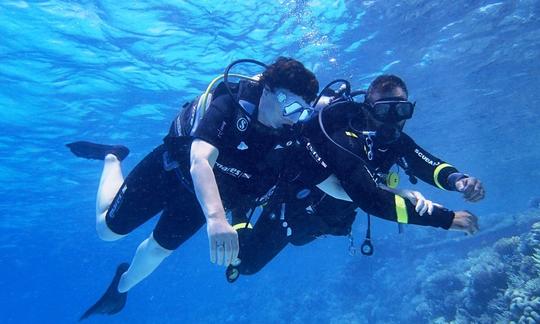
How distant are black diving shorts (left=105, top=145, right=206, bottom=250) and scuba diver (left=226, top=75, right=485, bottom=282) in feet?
3.02

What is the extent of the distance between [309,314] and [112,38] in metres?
18.9

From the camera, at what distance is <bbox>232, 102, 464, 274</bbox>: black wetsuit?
395 cm

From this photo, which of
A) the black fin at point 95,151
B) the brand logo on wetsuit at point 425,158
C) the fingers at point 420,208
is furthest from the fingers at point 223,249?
the black fin at point 95,151

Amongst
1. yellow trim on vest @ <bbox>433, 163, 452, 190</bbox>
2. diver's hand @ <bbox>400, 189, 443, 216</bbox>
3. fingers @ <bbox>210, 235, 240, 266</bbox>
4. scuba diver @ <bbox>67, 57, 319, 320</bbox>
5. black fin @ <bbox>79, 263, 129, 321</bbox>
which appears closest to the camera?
fingers @ <bbox>210, 235, 240, 266</bbox>

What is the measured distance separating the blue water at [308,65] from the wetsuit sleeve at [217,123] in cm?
820

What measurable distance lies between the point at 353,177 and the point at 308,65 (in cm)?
1469

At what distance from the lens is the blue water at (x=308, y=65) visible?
1230cm

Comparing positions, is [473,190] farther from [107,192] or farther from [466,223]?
[107,192]

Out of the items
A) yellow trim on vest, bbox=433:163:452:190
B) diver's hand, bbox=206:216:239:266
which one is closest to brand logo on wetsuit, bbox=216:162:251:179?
diver's hand, bbox=206:216:239:266

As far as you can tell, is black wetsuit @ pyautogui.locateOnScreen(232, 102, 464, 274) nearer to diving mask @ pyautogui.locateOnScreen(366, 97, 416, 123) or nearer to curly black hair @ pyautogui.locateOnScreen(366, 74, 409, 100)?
diving mask @ pyautogui.locateOnScreen(366, 97, 416, 123)

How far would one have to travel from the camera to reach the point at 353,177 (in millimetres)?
3934

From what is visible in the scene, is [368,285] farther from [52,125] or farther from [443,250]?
[52,125]

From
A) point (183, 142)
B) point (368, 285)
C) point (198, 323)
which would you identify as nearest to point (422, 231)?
point (368, 285)

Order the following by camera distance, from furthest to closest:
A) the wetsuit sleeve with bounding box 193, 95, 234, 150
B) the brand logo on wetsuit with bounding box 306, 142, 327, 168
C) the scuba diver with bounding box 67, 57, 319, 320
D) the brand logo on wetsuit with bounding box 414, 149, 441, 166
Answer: the brand logo on wetsuit with bounding box 414, 149, 441, 166, the brand logo on wetsuit with bounding box 306, 142, 327, 168, the wetsuit sleeve with bounding box 193, 95, 234, 150, the scuba diver with bounding box 67, 57, 319, 320
